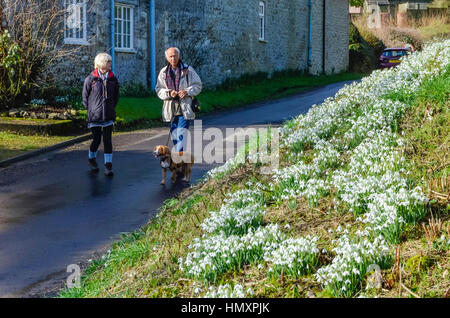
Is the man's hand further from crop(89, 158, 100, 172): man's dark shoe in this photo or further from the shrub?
the shrub

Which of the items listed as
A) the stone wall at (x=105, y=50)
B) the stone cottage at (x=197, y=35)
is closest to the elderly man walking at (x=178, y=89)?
the stone cottage at (x=197, y=35)

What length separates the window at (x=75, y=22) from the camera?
18.2 meters

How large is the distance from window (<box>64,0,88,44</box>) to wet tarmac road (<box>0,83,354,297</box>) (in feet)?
18.9

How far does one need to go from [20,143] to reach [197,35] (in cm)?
1218

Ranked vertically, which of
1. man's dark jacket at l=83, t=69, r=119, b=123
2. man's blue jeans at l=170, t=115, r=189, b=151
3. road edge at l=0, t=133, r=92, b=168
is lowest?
road edge at l=0, t=133, r=92, b=168

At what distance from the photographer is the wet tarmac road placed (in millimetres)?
6090

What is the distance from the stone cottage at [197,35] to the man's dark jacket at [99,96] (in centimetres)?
674

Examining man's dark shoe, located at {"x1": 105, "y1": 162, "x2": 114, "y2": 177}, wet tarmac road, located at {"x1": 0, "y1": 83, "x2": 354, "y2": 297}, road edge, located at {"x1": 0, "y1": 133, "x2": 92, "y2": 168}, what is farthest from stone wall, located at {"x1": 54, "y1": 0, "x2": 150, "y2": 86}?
man's dark shoe, located at {"x1": 105, "y1": 162, "x2": 114, "y2": 177}

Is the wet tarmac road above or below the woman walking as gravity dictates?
below

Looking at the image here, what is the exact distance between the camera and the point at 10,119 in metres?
14.5

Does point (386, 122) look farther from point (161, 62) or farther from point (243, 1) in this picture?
point (243, 1)

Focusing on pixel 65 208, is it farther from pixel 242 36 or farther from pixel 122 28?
pixel 242 36

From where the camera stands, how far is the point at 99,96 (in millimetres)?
10422

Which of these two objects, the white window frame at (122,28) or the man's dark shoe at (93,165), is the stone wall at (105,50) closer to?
the white window frame at (122,28)
